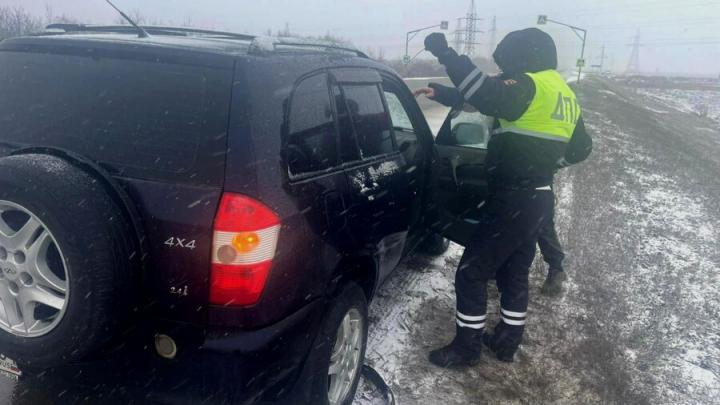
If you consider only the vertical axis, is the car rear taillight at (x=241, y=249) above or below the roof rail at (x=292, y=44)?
below

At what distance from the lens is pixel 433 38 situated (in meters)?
3.60

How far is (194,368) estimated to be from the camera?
7.07ft

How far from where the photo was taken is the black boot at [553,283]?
15.6 feet

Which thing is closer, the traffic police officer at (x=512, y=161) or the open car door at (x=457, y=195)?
the traffic police officer at (x=512, y=161)

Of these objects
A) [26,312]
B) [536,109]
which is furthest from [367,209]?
[26,312]

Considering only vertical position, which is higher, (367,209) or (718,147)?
(367,209)

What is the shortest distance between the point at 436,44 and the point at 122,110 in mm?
2024

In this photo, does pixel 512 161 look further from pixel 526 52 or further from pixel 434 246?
pixel 434 246

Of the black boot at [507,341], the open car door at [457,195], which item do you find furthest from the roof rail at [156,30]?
the black boot at [507,341]

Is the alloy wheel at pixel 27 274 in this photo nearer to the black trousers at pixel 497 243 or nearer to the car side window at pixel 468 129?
the black trousers at pixel 497 243

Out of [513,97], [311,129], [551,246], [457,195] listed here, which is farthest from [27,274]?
[551,246]

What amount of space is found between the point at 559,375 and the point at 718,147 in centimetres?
1440

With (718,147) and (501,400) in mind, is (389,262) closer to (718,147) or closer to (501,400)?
(501,400)

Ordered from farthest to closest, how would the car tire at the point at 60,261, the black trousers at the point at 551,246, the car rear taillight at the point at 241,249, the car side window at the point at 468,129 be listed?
the car side window at the point at 468,129
the black trousers at the point at 551,246
the car rear taillight at the point at 241,249
the car tire at the point at 60,261
